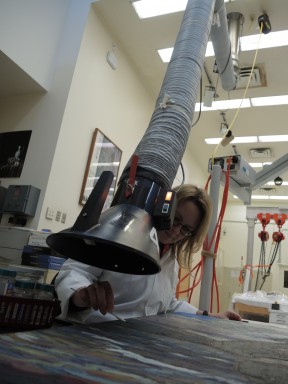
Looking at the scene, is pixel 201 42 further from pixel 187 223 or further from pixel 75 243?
pixel 75 243

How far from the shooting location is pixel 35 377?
31 centimetres

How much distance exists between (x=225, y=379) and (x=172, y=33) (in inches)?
147

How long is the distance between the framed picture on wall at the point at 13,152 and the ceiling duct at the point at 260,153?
13.2ft

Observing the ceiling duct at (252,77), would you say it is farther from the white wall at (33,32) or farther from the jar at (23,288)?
the jar at (23,288)

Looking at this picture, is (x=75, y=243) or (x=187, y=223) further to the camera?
(x=187, y=223)

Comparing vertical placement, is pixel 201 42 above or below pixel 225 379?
above

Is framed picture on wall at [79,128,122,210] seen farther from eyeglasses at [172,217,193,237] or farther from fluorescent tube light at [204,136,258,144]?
fluorescent tube light at [204,136,258,144]

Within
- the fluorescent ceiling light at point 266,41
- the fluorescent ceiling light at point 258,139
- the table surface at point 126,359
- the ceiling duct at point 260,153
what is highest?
the fluorescent ceiling light at point 266,41

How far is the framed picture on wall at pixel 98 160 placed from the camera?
3.24 metres

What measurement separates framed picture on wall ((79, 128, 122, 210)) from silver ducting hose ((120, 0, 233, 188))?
2.10 meters

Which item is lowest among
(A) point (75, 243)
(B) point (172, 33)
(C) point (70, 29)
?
(A) point (75, 243)

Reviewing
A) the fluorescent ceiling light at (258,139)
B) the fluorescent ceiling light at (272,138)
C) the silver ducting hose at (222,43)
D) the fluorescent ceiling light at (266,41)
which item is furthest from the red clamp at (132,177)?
the fluorescent ceiling light at (272,138)

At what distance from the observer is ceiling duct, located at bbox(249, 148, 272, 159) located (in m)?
5.64

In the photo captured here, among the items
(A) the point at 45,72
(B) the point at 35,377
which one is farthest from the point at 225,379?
(A) the point at 45,72
